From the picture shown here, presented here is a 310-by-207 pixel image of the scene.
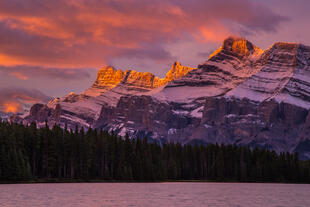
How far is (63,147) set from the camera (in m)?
193

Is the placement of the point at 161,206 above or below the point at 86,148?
below

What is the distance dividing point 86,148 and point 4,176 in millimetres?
44991

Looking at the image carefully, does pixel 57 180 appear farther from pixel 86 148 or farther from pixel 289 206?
pixel 289 206

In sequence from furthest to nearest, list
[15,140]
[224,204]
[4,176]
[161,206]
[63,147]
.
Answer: [63,147], [15,140], [4,176], [224,204], [161,206]

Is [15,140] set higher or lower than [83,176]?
higher

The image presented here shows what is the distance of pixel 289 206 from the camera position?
9344 centimetres

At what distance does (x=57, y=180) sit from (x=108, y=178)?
25079 mm

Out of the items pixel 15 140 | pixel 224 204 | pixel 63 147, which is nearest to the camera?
pixel 224 204

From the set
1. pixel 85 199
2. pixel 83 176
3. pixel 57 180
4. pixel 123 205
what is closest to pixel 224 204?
pixel 123 205

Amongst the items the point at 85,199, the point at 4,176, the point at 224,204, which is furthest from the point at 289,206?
the point at 4,176

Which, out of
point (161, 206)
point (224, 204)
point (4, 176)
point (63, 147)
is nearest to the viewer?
point (161, 206)

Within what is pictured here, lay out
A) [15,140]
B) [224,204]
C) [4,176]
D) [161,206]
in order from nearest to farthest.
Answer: [161,206], [224,204], [4,176], [15,140]

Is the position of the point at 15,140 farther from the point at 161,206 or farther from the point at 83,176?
the point at 161,206

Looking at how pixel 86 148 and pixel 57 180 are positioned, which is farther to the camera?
pixel 86 148
